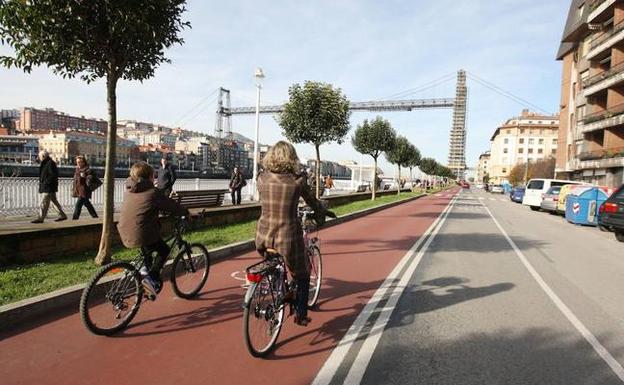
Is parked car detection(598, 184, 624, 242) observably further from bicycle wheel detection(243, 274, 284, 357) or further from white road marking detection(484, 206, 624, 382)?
bicycle wheel detection(243, 274, 284, 357)

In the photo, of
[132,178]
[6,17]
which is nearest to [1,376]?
[132,178]

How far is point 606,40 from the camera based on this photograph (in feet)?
135

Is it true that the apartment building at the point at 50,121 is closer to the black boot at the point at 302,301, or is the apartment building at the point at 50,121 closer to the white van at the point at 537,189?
the white van at the point at 537,189

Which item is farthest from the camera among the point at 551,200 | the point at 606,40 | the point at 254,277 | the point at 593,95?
the point at 593,95

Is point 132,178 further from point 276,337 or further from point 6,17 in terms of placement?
point 6,17

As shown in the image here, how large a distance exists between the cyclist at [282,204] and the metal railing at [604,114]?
1738 inches

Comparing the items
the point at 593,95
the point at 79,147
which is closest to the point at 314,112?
the point at 593,95

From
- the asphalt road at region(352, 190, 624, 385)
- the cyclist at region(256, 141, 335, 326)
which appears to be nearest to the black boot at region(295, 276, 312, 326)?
the cyclist at region(256, 141, 335, 326)

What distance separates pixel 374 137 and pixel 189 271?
988 inches

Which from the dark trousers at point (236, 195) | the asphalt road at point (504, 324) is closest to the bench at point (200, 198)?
the dark trousers at point (236, 195)

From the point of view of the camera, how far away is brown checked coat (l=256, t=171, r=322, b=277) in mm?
3871

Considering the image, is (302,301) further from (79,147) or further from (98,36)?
(79,147)

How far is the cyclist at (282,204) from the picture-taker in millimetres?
3875

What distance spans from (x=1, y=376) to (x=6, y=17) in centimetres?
447
